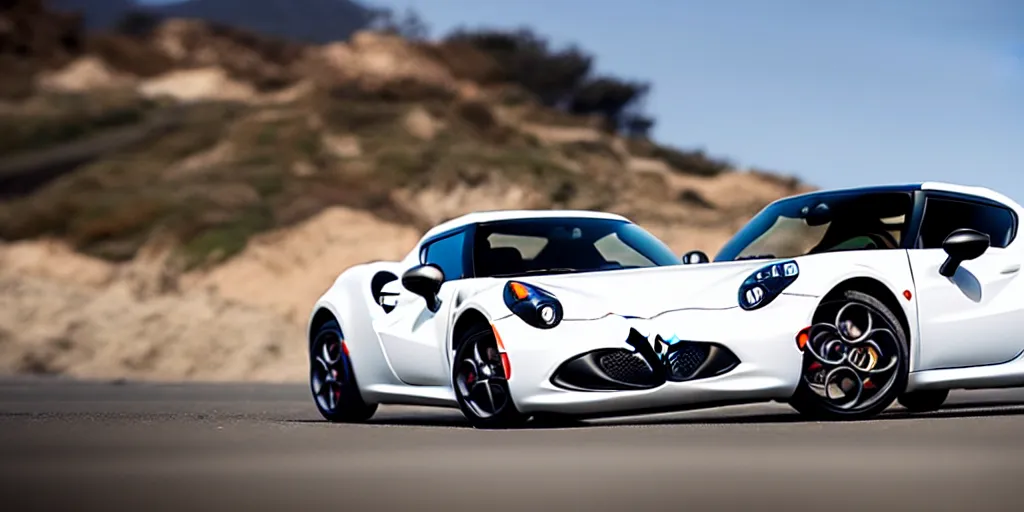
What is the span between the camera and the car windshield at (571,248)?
11.9 m

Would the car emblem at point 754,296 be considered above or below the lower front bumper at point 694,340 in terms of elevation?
above

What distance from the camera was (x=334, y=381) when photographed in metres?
13.1

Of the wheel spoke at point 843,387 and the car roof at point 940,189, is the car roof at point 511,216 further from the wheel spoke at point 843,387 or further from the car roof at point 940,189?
the wheel spoke at point 843,387

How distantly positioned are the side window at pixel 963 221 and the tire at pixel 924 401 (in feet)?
4.55

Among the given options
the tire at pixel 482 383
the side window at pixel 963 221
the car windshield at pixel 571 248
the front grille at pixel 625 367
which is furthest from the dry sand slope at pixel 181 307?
the front grille at pixel 625 367

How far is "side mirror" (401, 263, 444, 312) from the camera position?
456 inches

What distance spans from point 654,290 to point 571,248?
1.69m

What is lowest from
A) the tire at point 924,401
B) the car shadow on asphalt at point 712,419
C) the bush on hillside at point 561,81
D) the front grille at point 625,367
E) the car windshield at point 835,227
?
the car shadow on asphalt at point 712,419

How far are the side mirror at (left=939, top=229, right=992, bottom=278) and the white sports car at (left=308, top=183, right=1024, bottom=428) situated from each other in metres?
0.01

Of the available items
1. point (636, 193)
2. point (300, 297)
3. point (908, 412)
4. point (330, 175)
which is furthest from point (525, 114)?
point (908, 412)

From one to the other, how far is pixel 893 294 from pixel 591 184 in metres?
46.0

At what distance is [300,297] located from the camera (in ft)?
137

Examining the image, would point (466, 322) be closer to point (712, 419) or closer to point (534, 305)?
point (534, 305)

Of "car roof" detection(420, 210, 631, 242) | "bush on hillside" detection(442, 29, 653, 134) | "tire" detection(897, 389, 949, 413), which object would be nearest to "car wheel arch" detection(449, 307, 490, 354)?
"car roof" detection(420, 210, 631, 242)
